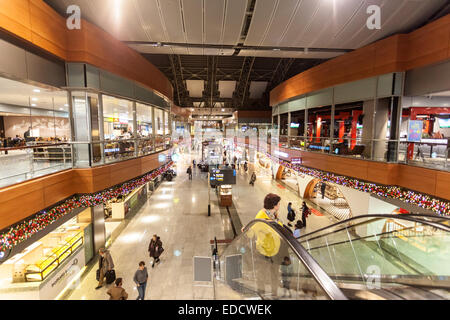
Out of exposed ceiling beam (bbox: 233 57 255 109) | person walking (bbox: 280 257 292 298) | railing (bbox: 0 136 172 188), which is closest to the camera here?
person walking (bbox: 280 257 292 298)

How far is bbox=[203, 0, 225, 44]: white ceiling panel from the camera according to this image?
265 inches

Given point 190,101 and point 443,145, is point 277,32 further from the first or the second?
point 190,101

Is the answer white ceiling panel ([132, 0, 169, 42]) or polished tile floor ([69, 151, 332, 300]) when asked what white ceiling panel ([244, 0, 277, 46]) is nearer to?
white ceiling panel ([132, 0, 169, 42])

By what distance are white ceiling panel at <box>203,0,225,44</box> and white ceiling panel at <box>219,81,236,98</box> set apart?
1813cm

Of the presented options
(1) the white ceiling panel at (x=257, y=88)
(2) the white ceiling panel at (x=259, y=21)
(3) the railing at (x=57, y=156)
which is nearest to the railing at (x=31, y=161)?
(3) the railing at (x=57, y=156)

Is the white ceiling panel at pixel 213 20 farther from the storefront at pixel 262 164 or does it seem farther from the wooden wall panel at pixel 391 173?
the storefront at pixel 262 164

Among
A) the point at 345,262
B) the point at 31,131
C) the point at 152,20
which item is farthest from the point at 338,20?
the point at 31,131

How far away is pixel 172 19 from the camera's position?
727cm

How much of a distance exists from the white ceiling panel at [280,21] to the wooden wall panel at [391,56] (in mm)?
3058

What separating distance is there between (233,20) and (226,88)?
20717 mm

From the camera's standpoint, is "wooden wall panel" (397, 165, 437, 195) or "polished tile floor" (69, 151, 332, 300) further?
"polished tile floor" (69, 151, 332, 300)

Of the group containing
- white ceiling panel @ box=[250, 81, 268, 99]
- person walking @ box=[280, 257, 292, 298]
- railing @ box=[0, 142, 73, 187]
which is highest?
white ceiling panel @ box=[250, 81, 268, 99]

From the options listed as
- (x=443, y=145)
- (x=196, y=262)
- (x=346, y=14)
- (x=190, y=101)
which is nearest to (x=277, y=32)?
(x=346, y=14)

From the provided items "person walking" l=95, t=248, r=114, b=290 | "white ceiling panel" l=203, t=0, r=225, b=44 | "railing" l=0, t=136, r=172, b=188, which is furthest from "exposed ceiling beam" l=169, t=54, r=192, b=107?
"person walking" l=95, t=248, r=114, b=290
